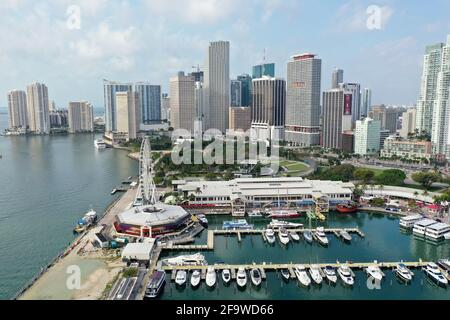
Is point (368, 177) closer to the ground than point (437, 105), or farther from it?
closer to the ground

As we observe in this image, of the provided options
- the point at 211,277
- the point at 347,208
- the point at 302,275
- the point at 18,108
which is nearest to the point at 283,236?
the point at 302,275

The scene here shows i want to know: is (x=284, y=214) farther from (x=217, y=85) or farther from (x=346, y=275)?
(x=217, y=85)

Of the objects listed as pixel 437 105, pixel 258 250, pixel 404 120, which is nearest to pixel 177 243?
pixel 258 250

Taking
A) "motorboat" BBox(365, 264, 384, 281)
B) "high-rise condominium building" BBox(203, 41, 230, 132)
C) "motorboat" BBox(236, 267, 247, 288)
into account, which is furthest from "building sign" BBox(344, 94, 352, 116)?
"motorboat" BBox(236, 267, 247, 288)

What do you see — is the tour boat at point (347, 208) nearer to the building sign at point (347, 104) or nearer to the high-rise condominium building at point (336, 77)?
the building sign at point (347, 104)
